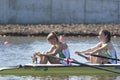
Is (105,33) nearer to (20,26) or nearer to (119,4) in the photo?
(20,26)

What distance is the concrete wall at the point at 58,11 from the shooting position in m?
50.9

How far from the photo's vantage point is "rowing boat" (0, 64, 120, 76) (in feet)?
63.9

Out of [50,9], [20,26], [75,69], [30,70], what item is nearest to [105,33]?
[75,69]

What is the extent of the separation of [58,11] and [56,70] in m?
32.0

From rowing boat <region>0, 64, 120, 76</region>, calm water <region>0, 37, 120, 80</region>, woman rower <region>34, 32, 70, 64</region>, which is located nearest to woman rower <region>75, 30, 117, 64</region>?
rowing boat <region>0, 64, 120, 76</region>

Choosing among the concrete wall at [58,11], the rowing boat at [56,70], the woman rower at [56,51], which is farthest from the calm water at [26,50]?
the concrete wall at [58,11]

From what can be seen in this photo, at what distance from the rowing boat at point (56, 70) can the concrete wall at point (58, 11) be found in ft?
102

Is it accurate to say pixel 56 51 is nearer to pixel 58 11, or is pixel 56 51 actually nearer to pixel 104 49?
pixel 104 49

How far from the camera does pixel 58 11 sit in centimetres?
5131

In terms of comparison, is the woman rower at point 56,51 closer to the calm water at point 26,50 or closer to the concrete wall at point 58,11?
the calm water at point 26,50

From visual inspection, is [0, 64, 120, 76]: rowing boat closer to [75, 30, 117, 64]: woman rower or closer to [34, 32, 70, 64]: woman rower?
[34, 32, 70, 64]: woman rower

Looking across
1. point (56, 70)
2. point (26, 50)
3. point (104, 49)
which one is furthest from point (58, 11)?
point (56, 70)

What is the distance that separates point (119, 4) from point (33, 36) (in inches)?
428

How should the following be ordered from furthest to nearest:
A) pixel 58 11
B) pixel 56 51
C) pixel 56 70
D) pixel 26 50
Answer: pixel 58 11 < pixel 26 50 < pixel 56 51 < pixel 56 70
